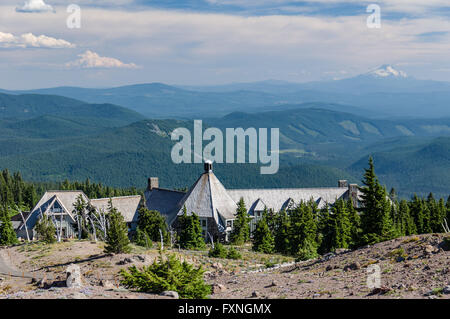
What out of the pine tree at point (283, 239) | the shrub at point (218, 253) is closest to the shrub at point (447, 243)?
the shrub at point (218, 253)

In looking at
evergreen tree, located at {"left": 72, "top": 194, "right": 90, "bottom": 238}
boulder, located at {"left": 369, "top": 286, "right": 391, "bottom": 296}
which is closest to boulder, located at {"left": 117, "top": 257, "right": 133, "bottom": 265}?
boulder, located at {"left": 369, "top": 286, "right": 391, "bottom": 296}

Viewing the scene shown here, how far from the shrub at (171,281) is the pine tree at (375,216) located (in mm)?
19391

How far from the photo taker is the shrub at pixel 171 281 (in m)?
28.5

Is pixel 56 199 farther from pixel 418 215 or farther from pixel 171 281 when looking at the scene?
pixel 171 281

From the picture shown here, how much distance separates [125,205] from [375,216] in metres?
52.6

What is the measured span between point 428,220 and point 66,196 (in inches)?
2229

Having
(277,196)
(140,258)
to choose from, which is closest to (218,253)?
(140,258)

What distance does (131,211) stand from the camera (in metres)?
88.4

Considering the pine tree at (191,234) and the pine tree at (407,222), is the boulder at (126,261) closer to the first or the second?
the pine tree at (191,234)

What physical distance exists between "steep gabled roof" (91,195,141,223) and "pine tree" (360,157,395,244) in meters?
49.4

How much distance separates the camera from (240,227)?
74.2 metres
